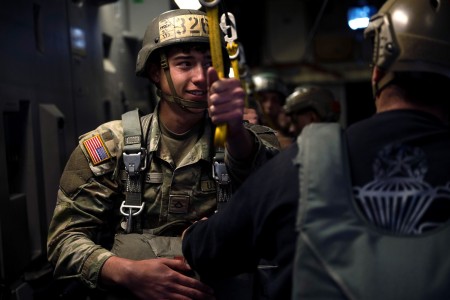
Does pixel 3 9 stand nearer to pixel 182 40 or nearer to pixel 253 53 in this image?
pixel 182 40

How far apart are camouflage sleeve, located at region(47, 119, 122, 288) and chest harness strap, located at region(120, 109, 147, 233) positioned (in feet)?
0.31

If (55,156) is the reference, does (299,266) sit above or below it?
below

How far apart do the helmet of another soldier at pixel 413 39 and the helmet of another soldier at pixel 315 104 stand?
4470mm

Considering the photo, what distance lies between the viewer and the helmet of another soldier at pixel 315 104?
20.5 ft

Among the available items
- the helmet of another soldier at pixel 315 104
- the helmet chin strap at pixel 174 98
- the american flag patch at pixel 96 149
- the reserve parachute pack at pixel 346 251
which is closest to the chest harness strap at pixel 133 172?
the american flag patch at pixel 96 149

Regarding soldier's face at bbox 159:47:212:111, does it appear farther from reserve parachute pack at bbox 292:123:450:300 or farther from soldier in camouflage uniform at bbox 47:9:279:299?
reserve parachute pack at bbox 292:123:450:300

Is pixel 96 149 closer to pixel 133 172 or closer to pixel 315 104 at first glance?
pixel 133 172

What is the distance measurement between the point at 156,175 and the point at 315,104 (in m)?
3.97

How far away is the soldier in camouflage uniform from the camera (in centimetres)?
240

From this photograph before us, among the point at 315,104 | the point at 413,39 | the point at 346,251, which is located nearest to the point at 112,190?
the point at 346,251

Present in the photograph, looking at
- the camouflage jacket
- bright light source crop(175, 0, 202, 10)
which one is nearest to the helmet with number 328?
bright light source crop(175, 0, 202, 10)

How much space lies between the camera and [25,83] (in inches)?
123

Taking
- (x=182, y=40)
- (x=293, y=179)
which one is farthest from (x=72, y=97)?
(x=293, y=179)

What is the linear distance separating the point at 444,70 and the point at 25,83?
236 centimetres
